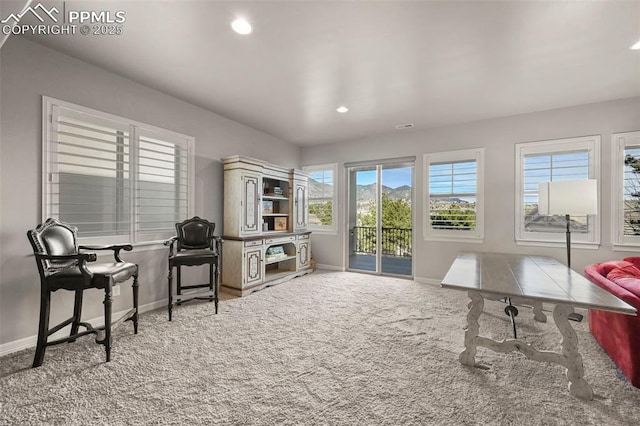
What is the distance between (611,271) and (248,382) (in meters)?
3.12

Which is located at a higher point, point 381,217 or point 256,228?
point 381,217

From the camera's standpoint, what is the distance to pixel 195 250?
129 inches

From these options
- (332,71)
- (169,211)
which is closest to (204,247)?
(169,211)

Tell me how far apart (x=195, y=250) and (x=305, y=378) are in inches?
83.6

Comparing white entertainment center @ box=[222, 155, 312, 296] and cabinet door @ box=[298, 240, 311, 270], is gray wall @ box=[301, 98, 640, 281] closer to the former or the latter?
cabinet door @ box=[298, 240, 311, 270]

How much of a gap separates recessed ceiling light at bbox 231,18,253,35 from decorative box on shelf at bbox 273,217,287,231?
3.20 m

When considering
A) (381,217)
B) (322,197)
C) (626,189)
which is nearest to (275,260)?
(322,197)

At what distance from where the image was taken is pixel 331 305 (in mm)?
3357

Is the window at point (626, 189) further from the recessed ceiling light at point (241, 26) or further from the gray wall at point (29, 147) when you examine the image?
the gray wall at point (29, 147)

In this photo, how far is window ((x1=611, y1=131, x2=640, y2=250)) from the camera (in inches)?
126

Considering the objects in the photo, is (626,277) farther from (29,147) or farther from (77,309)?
(29,147)
